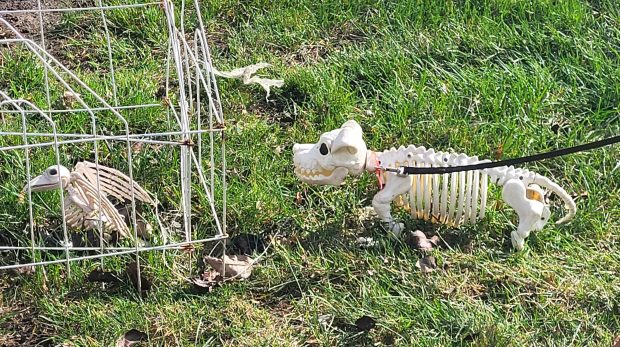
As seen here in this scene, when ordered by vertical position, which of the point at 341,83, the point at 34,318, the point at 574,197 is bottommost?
the point at 34,318

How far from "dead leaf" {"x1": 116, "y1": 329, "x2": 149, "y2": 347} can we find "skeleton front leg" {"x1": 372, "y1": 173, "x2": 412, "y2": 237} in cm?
91

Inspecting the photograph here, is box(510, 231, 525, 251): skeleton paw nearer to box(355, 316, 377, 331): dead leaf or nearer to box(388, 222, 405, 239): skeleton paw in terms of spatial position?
box(388, 222, 405, 239): skeleton paw

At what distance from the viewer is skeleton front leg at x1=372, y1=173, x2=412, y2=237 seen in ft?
10.6

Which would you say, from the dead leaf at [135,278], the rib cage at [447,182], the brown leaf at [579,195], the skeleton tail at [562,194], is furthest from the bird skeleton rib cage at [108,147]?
the brown leaf at [579,195]

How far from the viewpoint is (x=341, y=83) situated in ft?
13.6

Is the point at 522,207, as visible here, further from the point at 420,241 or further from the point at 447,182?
the point at 420,241

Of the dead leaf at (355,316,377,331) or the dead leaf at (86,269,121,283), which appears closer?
the dead leaf at (355,316,377,331)

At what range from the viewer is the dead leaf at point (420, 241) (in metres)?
3.29

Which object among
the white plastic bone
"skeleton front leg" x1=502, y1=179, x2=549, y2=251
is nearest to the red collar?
"skeleton front leg" x1=502, y1=179, x2=549, y2=251

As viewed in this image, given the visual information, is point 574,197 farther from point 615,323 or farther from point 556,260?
point 615,323

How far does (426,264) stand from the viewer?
10.6 ft

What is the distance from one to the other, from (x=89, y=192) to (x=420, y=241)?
3.71 feet

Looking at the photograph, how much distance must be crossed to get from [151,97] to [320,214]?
3.34ft

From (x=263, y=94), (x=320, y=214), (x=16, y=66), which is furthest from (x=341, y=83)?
(x=16, y=66)
